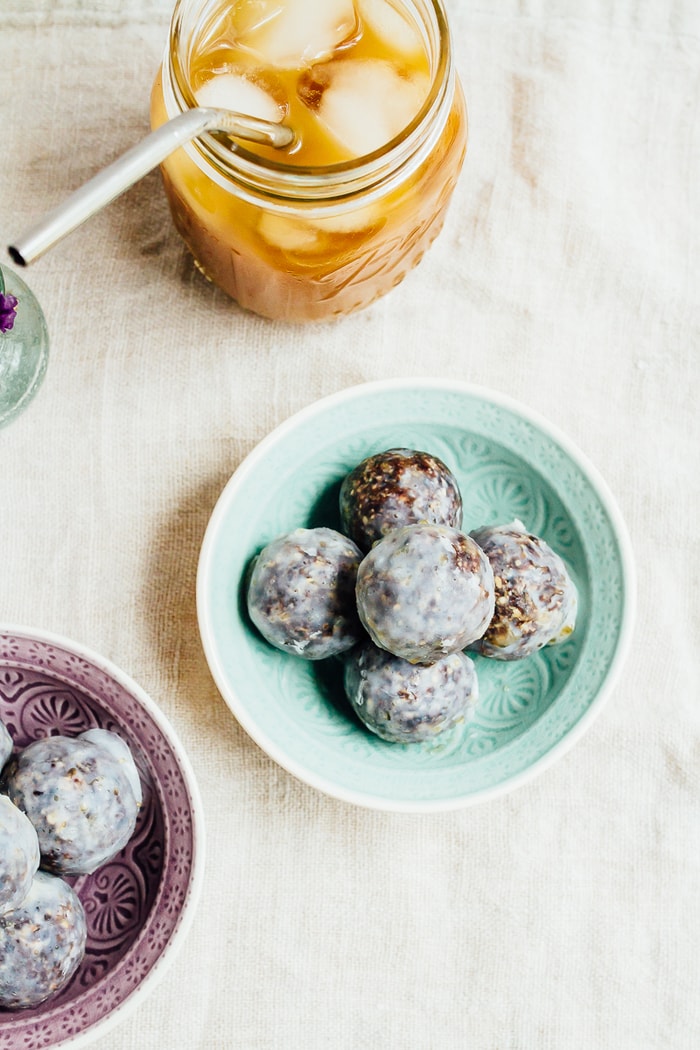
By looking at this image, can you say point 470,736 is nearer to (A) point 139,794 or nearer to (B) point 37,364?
(A) point 139,794

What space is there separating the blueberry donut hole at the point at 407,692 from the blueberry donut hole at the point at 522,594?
0.12 ft

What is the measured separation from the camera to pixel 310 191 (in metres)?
0.67

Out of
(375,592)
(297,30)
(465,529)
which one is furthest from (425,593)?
(297,30)

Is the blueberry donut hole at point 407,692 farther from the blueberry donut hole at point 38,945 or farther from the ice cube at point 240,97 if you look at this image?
the ice cube at point 240,97

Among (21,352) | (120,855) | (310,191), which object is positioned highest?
(310,191)

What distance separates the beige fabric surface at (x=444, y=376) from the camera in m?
0.88

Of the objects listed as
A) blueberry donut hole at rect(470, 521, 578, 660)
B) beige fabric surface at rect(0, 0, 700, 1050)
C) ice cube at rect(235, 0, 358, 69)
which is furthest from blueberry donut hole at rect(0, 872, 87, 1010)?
ice cube at rect(235, 0, 358, 69)

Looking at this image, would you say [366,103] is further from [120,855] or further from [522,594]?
[120,855]

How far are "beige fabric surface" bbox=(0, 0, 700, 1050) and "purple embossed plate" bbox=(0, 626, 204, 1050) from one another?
6 centimetres

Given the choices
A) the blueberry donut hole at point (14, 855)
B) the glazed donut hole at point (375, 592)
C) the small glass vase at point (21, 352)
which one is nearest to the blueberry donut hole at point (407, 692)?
the glazed donut hole at point (375, 592)

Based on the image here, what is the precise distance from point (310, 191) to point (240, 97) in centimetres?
9

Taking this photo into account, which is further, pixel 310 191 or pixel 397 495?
pixel 397 495

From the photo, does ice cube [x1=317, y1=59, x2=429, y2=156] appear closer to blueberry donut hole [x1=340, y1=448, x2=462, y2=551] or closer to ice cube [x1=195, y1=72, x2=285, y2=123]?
ice cube [x1=195, y1=72, x2=285, y2=123]

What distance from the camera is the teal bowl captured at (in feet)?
2.67
